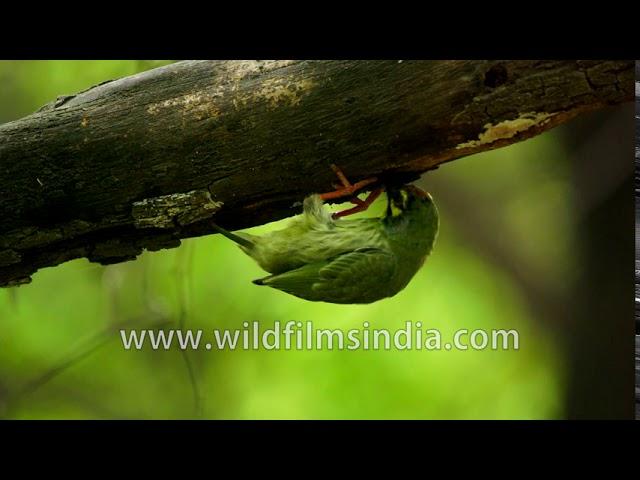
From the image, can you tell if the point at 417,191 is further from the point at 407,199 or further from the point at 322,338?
the point at 322,338

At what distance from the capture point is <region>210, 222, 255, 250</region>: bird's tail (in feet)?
7.09

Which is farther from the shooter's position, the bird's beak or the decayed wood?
the bird's beak

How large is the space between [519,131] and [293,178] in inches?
24.2

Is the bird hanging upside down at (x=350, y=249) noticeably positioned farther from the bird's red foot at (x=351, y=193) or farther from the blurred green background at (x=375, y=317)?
the blurred green background at (x=375, y=317)

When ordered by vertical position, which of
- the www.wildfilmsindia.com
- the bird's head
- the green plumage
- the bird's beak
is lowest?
the www.wildfilmsindia.com

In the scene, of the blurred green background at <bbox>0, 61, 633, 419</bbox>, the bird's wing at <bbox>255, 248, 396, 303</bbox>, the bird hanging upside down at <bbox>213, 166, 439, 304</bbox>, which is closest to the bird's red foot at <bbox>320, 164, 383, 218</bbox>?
the bird hanging upside down at <bbox>213, 166, 439, 304</bbox>

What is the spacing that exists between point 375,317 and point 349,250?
40 centimetres

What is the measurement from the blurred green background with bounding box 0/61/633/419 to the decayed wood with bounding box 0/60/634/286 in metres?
0.44

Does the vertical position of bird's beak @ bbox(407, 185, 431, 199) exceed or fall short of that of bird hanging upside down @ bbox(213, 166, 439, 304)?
it exceeds it

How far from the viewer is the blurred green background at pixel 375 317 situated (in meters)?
2.52

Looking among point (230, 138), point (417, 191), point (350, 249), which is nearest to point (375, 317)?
point (350, 249)

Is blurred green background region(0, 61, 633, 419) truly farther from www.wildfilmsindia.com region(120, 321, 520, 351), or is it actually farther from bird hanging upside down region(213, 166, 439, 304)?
bird hanging upside down region(213, 166, 439, 304)

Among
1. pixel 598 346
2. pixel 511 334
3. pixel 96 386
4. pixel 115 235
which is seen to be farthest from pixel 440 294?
pixel 96 386

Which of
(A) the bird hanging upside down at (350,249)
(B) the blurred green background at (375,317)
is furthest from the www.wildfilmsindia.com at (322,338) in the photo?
(A) the bird hanging upside down at (350,249)
